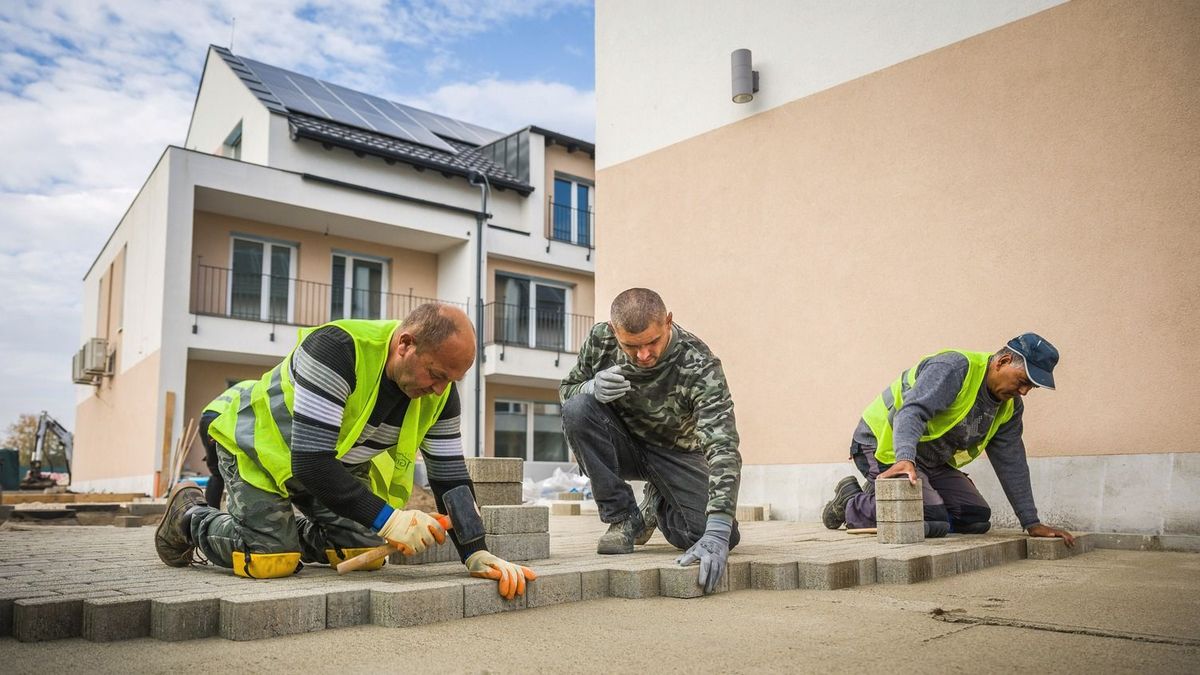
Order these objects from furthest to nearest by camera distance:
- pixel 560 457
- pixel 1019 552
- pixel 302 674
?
pixel 560 457
pixel 1019 552
pixel 302 674

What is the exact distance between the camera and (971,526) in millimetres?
4938

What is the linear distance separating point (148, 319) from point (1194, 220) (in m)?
13.5

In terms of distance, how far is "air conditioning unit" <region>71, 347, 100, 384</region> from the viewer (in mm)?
15984

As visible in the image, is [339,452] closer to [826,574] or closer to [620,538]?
[620,538]

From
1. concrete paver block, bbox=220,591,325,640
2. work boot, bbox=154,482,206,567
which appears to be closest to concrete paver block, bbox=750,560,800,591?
concrete paver block, bbox=220,591,325,640

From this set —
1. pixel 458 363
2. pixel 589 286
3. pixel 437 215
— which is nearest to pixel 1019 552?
pixel 458 363

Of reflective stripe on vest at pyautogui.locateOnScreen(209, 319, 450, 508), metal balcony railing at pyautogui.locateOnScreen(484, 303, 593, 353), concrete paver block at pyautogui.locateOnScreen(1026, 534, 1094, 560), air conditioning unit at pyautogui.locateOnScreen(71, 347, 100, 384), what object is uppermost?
metal balcony railing at pyautogui.locateOnScreen(484, 303, 593, 353)

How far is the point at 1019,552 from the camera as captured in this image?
14.1 ft

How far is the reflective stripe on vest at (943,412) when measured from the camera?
173 inches

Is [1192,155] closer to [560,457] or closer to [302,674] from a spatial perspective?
[302,674]

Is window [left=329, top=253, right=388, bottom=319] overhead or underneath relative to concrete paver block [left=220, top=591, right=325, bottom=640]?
overhead

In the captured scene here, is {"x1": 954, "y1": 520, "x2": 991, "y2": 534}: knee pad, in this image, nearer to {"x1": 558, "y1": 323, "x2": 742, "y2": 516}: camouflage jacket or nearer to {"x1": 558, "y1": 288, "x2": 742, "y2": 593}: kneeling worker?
{"x1": 558, "y1": 288, "x2": 742, "y2": 593}: kneeling worker

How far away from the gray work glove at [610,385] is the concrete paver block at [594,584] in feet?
2.68

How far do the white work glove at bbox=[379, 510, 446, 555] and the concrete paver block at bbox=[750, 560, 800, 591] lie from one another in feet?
4.15
